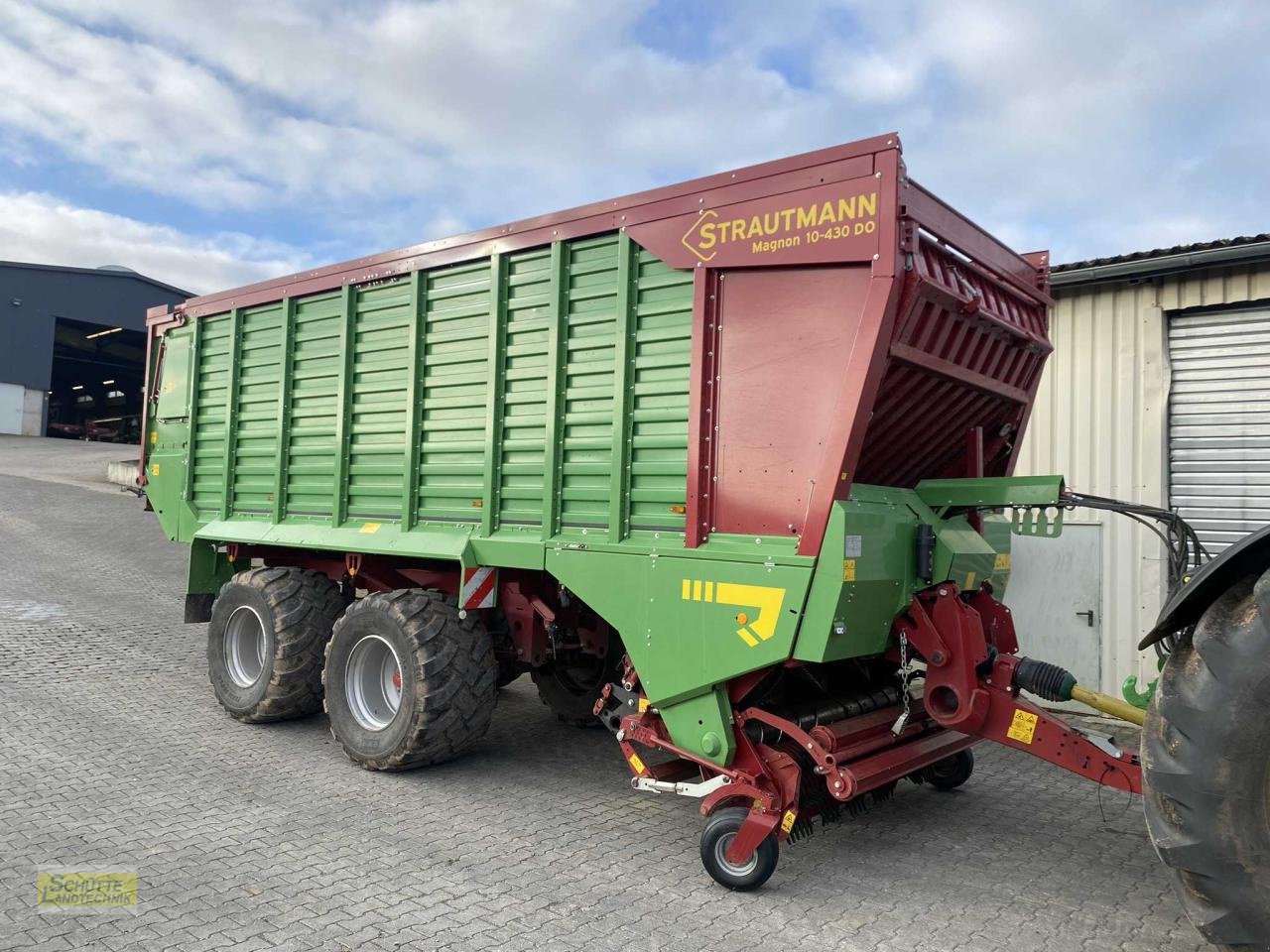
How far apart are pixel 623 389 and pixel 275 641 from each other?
3.29 meters

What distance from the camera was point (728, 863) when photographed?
3.76m

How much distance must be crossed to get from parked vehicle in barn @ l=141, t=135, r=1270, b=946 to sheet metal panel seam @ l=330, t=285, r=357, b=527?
0.08ft

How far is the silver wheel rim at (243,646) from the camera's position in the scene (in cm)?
644

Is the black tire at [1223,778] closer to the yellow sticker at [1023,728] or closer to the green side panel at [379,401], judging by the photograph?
the yellow sticker at [1023,728]

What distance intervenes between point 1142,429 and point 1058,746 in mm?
4187

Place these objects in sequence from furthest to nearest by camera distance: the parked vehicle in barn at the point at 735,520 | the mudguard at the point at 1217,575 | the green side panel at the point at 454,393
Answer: the green side panel at the point at 454,393, the parked vehicle in barn at the point at 735,520, the mudguard at the point at 1217,575

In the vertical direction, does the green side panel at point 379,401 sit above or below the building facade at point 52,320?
below

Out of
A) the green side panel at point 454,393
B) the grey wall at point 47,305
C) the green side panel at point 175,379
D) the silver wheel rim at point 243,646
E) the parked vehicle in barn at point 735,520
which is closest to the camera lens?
the parked vehicle in barn at point 735,520

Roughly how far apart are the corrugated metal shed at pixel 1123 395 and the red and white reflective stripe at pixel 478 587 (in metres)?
4.95

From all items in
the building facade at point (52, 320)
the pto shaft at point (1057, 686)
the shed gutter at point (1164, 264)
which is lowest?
the pto shaft at point (1057, 686)

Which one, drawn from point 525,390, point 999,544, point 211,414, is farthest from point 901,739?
point 211,414

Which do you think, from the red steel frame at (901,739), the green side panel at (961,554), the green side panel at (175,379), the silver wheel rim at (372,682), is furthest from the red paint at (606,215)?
the silver wheel rim at (372,682)

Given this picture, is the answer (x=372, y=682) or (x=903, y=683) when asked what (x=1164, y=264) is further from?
(x=372, y=682)

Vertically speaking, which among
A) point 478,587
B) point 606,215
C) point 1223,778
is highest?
point 606,215
